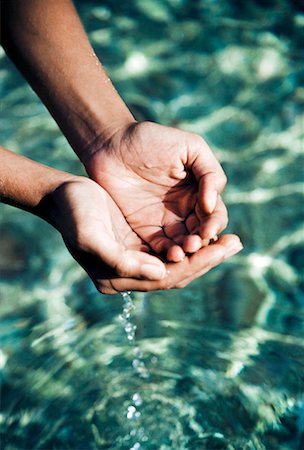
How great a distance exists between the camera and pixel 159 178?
8.16 ft

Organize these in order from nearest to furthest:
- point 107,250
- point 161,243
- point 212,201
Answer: point 107,250
point 212,201
point 161,243

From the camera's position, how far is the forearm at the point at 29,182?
2326 mm

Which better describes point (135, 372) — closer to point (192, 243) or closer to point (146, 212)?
point (146, 212)

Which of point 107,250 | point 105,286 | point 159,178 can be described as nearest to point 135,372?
point 105,286

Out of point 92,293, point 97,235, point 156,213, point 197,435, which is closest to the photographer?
point 97,235

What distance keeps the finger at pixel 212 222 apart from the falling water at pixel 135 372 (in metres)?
0.81

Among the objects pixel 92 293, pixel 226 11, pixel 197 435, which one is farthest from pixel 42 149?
pixel 197 435

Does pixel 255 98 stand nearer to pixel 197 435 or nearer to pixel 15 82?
pixel 15 82

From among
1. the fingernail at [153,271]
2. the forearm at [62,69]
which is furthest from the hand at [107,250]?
the forearm at [62,69]

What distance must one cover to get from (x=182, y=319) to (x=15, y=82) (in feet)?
7.15

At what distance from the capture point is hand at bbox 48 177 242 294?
6.54 ft

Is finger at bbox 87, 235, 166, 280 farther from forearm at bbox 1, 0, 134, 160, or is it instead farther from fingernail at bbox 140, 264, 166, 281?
forearm at bbox 1, 0, 134, 160

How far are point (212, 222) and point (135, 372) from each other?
3.85 feet

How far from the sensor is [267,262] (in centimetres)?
318
